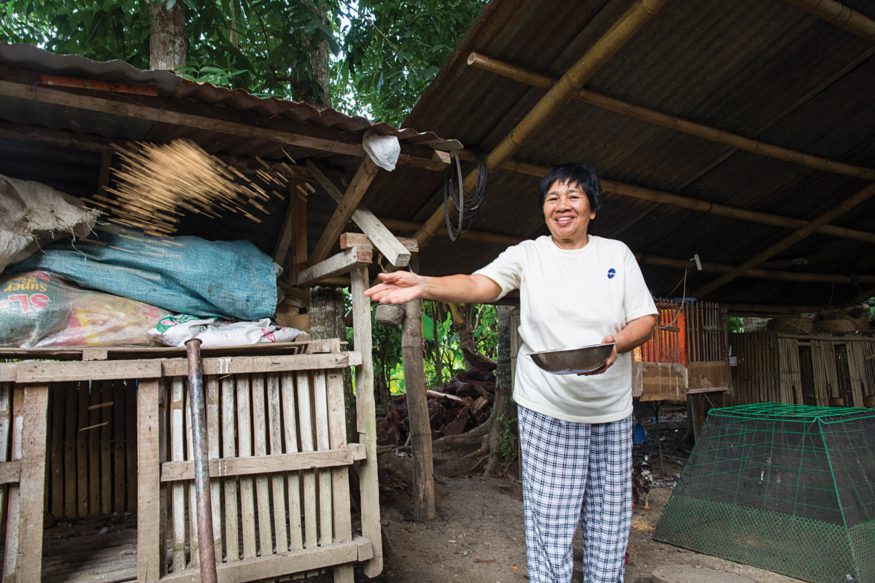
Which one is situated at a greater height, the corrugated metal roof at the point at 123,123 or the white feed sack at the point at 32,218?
the corrugated metal roof at the point at 123,123

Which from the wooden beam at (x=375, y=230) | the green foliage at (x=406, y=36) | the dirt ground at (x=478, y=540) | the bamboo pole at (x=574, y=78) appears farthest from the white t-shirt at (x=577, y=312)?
the green foliage at (x=406, y=36)

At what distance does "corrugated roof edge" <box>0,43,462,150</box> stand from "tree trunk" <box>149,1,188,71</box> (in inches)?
94.5

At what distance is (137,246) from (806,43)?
14.7 ft

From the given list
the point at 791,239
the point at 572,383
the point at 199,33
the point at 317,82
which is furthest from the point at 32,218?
the point at 791,239

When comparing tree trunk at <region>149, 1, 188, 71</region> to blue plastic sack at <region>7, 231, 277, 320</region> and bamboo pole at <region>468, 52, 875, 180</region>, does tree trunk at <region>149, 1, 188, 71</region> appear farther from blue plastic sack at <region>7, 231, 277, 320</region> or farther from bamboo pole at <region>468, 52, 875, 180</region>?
bamboo pole at <region>468, 52, 875, 180</region>

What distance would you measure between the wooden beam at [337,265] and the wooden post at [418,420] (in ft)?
4.49

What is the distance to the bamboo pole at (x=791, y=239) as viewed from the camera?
5840 millimetres

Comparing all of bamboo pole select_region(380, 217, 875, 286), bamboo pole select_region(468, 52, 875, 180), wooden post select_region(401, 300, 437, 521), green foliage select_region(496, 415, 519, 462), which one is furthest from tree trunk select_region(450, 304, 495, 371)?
bamboo pole select_region(468, 52, 875, 180)

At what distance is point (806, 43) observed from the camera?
3.95 m

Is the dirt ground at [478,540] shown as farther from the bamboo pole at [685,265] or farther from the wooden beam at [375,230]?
the bamboo pole at [685,265]

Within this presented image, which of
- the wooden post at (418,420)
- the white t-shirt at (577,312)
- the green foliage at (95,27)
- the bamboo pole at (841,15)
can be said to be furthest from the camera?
the wooden post at (418,420)

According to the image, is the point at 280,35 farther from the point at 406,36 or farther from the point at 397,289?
the point at 397,289

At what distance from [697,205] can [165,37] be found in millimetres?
5025

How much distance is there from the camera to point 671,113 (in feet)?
14.5
